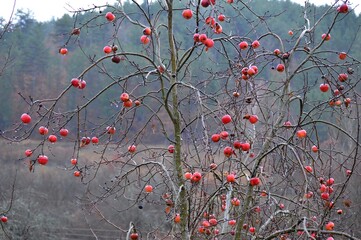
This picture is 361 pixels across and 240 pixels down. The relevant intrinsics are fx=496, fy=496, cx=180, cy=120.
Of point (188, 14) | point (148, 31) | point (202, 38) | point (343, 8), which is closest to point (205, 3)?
point (188, 14)

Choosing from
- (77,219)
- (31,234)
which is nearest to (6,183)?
(31,234)

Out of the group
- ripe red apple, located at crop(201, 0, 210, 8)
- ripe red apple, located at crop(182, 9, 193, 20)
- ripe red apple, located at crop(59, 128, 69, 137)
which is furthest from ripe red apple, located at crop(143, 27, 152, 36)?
ripe red apple, located at crop(59, 128, 69, 137)

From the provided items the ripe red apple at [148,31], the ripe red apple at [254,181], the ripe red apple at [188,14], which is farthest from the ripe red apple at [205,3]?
the ripe red apple at [254,181]

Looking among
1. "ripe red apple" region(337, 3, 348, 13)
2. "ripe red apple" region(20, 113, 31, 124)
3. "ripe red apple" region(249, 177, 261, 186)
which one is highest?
"ripe red apple" region(337, 3, 348, 13)

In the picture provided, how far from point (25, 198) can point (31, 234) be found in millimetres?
2451

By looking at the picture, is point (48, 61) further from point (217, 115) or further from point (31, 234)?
point (217, 115)

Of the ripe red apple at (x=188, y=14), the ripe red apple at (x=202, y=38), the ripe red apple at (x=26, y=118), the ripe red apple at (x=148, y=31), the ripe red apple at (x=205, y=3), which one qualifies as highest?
the ripe red apple at (x=205, y=3)

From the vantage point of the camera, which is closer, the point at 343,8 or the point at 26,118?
the point at 26,118

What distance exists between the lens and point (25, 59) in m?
19.8

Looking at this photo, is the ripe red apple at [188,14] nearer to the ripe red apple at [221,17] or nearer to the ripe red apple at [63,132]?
the ripe red apple at [221,17]

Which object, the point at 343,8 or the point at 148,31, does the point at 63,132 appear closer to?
the point at 148,31

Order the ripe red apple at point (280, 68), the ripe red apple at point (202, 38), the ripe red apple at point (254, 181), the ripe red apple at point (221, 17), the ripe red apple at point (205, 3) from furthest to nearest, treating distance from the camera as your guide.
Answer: the ripe red apple at point (280, 68) → the ripe red apple at point (221, 17) → the ripe red apple at point (254, 181) → the ripe red apple at point (205, 3) → the ripe red apple at point (202, 38)

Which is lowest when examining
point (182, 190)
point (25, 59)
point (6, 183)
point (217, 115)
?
point (6, 183)

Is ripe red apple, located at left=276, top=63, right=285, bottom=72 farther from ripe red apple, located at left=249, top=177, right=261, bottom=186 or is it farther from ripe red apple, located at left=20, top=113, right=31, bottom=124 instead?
ripe red apple, located at left=20, top=113, right=31, bottom=124
